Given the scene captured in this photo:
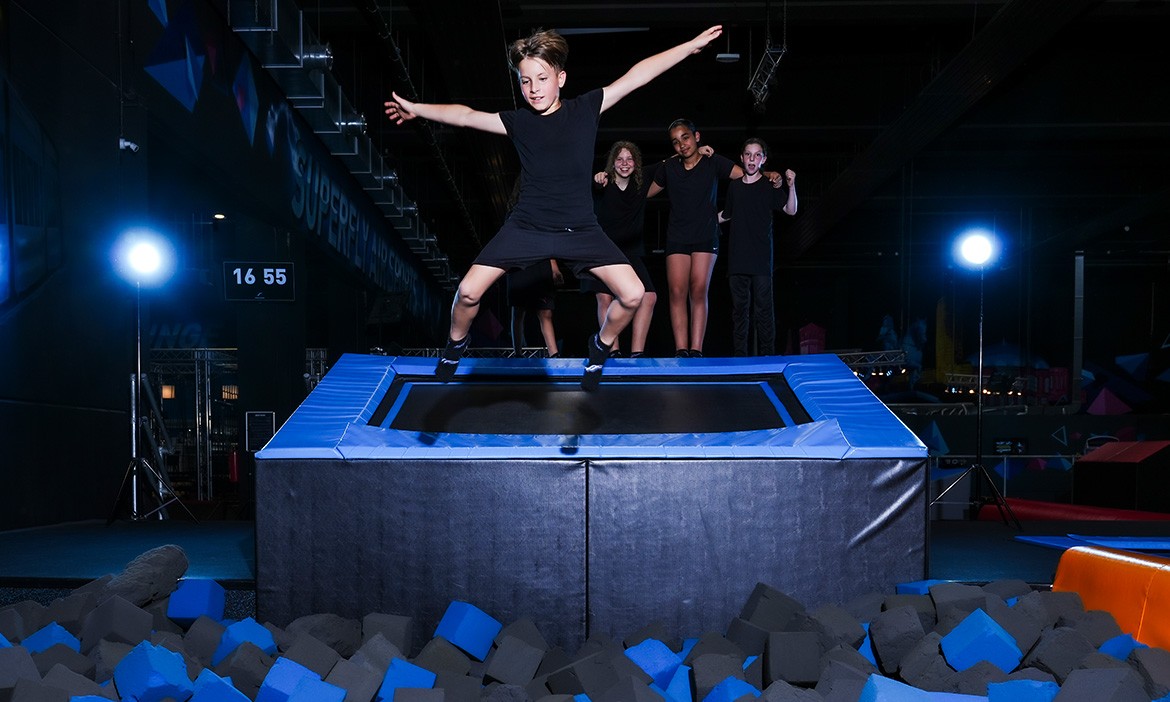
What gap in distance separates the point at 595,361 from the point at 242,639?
162cm

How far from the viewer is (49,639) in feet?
7.82

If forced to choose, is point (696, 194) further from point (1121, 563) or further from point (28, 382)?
point (28, 382)

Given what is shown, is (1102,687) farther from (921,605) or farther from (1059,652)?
(921,605)

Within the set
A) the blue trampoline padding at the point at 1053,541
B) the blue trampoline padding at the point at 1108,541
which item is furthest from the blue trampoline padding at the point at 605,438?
the blue trampoline padding at the point at 1053,541

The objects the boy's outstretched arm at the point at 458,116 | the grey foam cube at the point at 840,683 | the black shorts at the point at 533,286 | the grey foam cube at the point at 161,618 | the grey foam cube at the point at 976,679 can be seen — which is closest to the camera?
the grey foam cube at the point at 840,683

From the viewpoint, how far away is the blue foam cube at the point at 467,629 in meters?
2.49

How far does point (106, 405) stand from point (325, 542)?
3.35m

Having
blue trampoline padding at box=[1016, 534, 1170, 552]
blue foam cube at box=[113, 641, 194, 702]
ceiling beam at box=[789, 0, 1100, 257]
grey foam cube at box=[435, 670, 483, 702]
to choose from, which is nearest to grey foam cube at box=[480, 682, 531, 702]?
grey foam cube at box=[435, 670, 483, 702]

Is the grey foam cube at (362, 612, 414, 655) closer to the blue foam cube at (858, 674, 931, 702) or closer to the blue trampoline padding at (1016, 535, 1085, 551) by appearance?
the blue foam cube at (858, 674, 931, 702)

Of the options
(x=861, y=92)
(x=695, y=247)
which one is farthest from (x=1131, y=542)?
(x=861, y=92)

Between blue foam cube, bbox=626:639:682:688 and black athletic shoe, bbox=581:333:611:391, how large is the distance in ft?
4.15

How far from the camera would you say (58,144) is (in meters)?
4.79

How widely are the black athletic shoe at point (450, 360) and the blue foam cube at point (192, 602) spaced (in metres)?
1.19

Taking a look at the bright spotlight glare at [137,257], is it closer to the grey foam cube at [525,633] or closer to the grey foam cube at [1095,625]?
the grey foam cube at [525,633]
